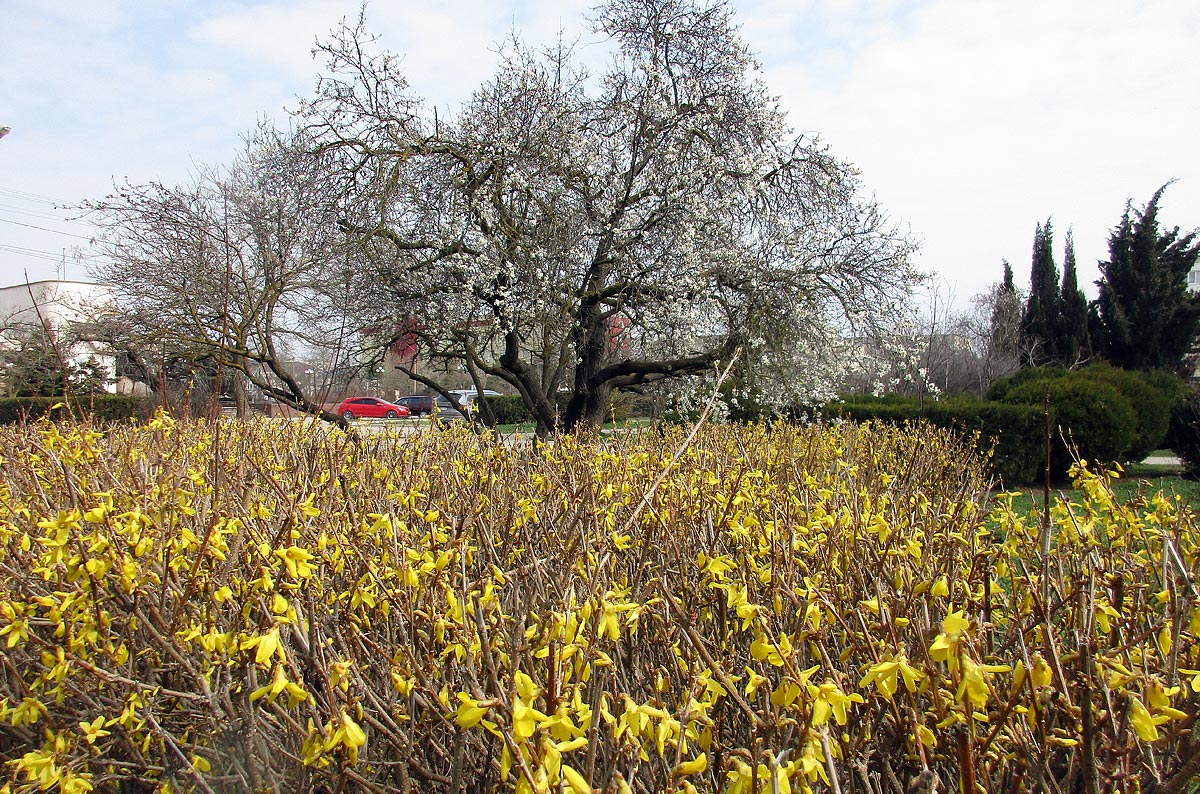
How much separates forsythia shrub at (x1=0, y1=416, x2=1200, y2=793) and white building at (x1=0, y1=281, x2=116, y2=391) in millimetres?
1589

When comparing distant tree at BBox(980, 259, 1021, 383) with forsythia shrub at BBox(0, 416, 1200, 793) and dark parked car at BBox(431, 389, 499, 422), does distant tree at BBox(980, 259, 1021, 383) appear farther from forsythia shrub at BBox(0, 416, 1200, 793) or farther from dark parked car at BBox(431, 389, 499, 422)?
forsythia shrub at BBox(0, 416, 1200, 793)

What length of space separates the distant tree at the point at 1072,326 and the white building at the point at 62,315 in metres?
24.3

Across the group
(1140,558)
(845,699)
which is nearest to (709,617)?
(845,699)

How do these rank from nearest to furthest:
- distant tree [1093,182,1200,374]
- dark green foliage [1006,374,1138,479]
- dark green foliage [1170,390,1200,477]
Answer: dark green foliage [1006,374,1138,479] → dark green foliage [1170,390,1200,477] → distant tree [1093,182,1200,374]

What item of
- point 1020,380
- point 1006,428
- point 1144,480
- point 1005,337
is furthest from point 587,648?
point 1005,337

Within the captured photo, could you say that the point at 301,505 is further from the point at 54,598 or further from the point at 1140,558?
the point at 1140,558

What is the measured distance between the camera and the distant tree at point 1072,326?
22641 millimetres

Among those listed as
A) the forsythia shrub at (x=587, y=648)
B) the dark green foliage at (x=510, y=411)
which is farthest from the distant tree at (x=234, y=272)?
the dark green foliage at (x=510, y=411)

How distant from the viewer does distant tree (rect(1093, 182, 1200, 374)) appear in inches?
849

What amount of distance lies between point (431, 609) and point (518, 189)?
26.7ft

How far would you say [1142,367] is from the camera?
21.9 metres

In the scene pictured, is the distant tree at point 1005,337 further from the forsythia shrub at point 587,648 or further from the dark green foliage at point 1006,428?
the forsythia shrub at point 587,648

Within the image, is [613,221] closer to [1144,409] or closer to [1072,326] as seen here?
[1144,409]

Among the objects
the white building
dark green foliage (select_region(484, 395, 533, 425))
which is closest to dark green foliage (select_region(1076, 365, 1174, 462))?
the white building
